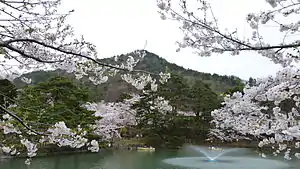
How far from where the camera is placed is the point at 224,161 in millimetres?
10906

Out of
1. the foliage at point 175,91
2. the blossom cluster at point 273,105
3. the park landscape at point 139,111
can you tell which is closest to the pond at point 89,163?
the park landscape at point 139,111

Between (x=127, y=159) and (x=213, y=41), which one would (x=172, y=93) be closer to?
(x=127, y=159)

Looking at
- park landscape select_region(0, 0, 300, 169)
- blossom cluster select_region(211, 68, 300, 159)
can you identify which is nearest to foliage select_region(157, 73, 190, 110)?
park landscape select_region(0, 0, 300, 169)

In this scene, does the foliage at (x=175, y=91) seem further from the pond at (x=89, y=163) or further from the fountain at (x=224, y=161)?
the pond at (x=89, y=163)

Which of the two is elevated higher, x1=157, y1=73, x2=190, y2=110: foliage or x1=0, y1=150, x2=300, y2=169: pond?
x1=157, y1=73, x2=190, y2=110: foliage

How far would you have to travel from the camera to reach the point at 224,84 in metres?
29.0

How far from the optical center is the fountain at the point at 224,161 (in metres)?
9.38

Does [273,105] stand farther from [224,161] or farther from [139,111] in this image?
[139,111]

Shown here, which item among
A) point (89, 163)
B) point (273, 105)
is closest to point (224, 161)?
point (89, 163)

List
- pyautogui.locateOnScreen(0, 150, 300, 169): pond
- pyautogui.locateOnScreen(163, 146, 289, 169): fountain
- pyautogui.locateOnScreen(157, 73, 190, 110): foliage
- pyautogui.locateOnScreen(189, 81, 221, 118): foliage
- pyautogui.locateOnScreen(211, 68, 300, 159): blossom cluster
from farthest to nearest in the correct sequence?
pyautogui.locateOnScreen(189, 81, 221, 118): foliage < pyautogui.locateOnScreen(157, 73, 190, 110): foliage < pyautogui.locateOnScreen(163, 146, 289, 169): fountain < pyautogui.locateOnScreen(0, 150, 300, 169): pond < pyautogui.locateOnScreen(211, 68, 300, 159): blossom cluster

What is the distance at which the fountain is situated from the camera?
9.38 m

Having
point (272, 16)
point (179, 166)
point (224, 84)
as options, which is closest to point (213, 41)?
point (272, 16)

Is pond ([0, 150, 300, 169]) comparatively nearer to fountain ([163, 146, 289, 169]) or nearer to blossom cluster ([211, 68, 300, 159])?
fountain ([163, 146, 289, 169])

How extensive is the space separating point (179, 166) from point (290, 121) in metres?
7.14
